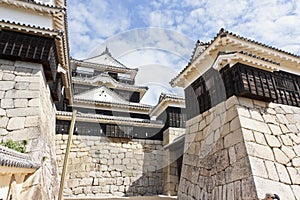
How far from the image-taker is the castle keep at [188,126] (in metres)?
4.68

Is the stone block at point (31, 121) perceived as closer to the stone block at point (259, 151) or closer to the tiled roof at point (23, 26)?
the tiled roof at point (23, 26)

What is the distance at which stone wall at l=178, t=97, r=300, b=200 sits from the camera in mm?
4539

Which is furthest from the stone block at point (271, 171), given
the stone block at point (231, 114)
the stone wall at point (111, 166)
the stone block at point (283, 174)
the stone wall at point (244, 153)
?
the stone wall at point (111, 166)

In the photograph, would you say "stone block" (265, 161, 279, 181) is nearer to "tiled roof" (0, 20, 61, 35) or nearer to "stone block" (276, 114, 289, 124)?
"stone block" (276, 114, 289, 124)

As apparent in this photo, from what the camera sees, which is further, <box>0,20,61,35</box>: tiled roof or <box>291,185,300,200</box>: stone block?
<box>0,20,61,35</box>: tiled roof

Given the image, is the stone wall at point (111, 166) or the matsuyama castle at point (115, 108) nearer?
the stone wall at point (111, 166)

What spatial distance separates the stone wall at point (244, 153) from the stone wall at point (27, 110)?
4.02 metres

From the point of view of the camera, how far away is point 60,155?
8984 millimetres

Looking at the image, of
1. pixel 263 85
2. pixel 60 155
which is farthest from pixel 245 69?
pixel 60 155

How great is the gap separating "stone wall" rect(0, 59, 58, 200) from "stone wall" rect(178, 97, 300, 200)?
4.02m

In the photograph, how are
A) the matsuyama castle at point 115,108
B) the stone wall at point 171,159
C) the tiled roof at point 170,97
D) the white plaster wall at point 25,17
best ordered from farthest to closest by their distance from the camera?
the tiled roof at point 170,97 < the matsuyama castle at point 115,108 < the stone wall at point 171,159 < the white plaster wall at point 25,17

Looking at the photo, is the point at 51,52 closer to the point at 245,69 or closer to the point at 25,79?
the point at 25,79

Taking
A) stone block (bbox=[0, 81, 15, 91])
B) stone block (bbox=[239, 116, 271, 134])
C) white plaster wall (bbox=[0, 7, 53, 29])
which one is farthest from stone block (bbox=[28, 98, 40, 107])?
stone block (bbox=[239, 116, 271, 134])

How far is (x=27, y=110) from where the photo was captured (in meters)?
5.50
